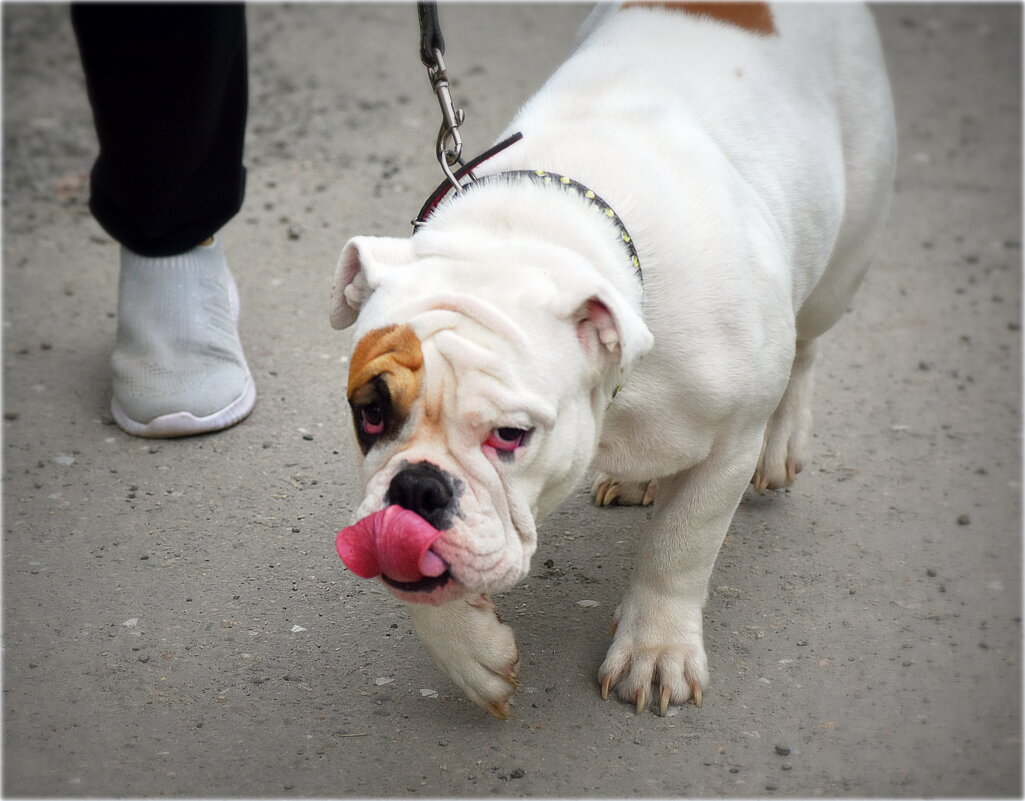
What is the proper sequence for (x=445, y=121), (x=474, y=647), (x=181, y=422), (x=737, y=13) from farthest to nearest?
(x=181, y=422)
(x=737, y=13)
(x=445, y=121)
(x=474, y=647)

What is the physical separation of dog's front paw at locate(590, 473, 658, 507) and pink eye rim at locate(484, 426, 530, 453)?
123 centimetres

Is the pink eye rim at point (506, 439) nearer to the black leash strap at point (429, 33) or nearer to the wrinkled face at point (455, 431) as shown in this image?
the wrinkled face at point (455, 431)

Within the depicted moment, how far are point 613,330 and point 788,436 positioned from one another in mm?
1271

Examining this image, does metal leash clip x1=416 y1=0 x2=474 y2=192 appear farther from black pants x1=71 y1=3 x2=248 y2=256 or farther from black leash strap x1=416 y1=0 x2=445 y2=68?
black pants x1=71 y1=3 x2=248 y2=256

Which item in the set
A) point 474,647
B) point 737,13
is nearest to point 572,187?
point 737,13

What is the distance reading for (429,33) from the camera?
274 cm

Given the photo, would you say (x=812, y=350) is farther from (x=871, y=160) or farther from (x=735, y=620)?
(x=735, y=620)

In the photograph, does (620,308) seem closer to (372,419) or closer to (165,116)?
(372,419)

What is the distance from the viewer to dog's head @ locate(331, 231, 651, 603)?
204cm

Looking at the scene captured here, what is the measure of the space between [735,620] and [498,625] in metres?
0.68

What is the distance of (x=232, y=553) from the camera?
10.2ft

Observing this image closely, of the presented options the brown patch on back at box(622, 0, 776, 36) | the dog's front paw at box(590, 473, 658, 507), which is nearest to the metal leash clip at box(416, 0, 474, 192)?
the brown patch on back at box(622, 0, 776, 36)

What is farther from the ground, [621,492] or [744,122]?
[744,122]

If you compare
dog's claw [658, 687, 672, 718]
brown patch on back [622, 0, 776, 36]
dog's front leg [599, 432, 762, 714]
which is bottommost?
dog's claw [658, 687, 672, 718]
